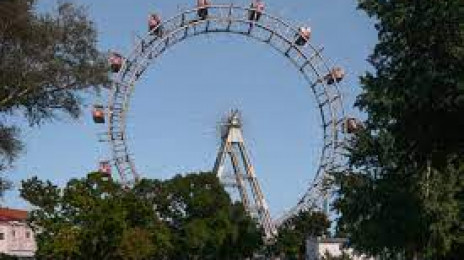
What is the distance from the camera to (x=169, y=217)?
9969 centimetres

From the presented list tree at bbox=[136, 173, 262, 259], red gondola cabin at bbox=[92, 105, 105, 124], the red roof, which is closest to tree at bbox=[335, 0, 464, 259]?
red gondola cabin at bbox=[92, 105, 105, 124]

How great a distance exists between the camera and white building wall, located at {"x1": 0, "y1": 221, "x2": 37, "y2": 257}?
122 m

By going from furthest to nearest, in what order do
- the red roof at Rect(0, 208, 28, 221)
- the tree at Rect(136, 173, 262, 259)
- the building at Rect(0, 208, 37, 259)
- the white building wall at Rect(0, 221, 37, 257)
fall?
the red roof at Rect(0, 208, 28, 221) < the white building wall at Rect(0, 221, 37, 257) < the building at Rect(0, 208, 37, 259) < the tree at Rect(136, 173, 262, 259)

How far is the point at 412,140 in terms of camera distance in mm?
30531

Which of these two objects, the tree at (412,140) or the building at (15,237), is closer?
the tree at (412,140)

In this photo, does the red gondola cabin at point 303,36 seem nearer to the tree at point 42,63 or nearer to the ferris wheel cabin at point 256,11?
the ferris wheel cabin at point 256,11

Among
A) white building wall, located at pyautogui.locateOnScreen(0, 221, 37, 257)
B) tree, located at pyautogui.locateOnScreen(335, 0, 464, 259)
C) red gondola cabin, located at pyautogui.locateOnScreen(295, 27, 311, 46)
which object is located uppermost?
red gondola cabin, located at pyautogui.locateOnScreen(295, 27, 311, 46)

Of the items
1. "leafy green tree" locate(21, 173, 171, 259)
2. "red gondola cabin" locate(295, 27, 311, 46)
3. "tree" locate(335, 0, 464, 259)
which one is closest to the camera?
"tree" locate(335, 0, 464, 259)

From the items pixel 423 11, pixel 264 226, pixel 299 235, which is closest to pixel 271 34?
pixel 264 226

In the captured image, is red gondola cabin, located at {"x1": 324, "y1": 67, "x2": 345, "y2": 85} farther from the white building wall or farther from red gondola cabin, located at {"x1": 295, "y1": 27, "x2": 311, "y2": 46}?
the white building wall

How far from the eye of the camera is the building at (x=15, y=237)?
12144 centimetres

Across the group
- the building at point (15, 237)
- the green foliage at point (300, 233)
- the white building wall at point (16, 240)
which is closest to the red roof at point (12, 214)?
the building at point (15, 237)

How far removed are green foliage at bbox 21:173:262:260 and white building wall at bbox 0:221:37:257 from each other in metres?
30.5

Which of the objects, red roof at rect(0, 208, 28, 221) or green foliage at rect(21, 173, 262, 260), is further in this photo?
red roof at rect(0, 208, 28, 221)
